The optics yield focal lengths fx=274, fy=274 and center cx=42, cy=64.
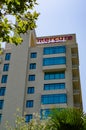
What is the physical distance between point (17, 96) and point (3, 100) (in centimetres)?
265

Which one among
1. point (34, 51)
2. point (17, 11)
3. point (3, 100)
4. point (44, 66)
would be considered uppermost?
point (34, 51)

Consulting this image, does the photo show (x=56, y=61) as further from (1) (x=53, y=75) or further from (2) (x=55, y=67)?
(1) (x=53, y=75)

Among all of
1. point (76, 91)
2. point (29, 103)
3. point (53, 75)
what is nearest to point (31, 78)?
point (53, 75)

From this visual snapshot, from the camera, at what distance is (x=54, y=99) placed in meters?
46.8

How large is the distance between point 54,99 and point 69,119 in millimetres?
39263

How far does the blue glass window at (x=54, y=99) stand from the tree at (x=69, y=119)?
126 ft

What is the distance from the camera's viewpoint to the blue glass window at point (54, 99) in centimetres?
4638

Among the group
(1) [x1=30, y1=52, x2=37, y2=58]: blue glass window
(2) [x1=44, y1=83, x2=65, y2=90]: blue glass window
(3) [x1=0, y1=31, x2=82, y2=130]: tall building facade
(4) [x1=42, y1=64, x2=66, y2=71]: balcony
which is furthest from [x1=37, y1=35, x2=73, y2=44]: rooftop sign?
(2) [x1=44, y1=83, x2=65, y2=90]: blue glass window

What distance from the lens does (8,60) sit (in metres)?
54.9

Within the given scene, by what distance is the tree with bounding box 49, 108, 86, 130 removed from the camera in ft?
25.7

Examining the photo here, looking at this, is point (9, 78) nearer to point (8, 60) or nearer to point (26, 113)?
point (8, 60)

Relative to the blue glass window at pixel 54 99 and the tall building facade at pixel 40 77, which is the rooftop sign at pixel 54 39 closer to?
the tall building facade at pixel 40 77

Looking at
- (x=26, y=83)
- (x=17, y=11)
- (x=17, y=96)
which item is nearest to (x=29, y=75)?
(x=26, y=83)

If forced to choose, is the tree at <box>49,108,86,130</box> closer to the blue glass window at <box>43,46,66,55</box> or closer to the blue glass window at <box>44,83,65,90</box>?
the blue glass window at <box>44,83,65,90</box>
